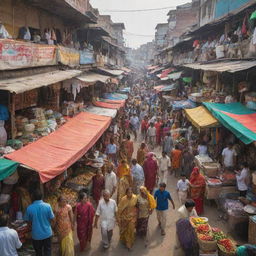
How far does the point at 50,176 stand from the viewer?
6.09 metres

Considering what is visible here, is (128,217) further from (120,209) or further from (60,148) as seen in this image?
(60,148)

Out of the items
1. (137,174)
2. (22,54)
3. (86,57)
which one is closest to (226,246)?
(137,174)

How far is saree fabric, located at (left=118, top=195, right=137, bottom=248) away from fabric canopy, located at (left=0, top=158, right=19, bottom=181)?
8.58 feet

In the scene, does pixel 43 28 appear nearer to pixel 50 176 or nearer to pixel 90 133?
pixel 90 133

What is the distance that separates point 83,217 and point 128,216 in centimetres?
106

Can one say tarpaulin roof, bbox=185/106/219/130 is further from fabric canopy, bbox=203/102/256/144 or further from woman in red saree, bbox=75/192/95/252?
woman in red saree, bbox=75/192/95/252

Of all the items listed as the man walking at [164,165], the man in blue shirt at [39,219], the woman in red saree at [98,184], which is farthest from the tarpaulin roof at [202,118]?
the man in blue shirt at [39,219]

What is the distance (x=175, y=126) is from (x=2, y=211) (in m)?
12.2

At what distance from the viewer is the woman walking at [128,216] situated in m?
6.90

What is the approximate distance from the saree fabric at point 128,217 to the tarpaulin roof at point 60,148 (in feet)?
5.31

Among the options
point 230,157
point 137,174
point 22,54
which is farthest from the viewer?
point 230,157

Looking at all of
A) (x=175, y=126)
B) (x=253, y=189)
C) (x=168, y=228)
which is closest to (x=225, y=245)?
(x=168, y=228)

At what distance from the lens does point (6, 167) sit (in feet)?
18.0

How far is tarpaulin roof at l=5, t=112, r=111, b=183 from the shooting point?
6238 mm
